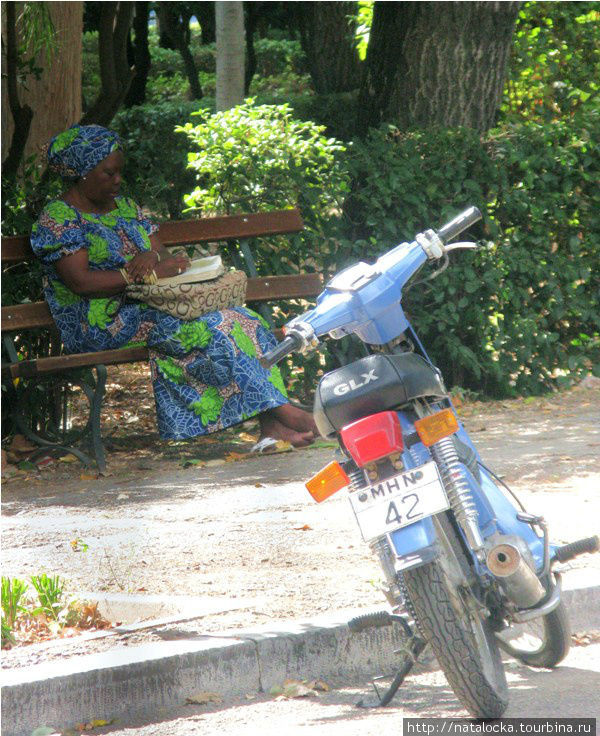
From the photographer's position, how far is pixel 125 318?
7.42 metres

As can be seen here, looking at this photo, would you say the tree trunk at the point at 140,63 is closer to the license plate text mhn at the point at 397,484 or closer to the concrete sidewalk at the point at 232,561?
the concrete sidewalk at the point at 232,561

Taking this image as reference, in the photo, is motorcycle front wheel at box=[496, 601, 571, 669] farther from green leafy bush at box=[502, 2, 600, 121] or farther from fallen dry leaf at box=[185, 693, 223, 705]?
green leafy bush at box=[502, 2, 600, 121]

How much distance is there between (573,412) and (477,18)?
3037mm

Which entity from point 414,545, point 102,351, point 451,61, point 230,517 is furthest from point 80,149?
point 414,545

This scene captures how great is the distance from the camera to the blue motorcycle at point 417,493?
3344 mm

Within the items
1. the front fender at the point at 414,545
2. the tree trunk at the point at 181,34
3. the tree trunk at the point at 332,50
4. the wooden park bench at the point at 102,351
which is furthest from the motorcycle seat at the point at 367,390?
the tree trunk at the point at 181,34

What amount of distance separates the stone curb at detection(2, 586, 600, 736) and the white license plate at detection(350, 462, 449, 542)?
0.38 m

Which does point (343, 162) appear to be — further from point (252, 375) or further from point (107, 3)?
point (107, 3)

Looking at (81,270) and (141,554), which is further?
(81,270)

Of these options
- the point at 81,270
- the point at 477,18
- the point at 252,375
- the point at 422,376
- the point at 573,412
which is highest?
the point at 477,18

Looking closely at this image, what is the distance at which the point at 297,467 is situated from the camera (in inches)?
278

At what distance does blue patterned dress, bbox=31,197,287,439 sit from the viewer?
7340 mm

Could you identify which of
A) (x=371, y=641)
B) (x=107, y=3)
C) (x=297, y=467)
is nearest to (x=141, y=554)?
(x=371, y=641)

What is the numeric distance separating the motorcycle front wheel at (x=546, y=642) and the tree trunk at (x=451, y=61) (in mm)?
5919
